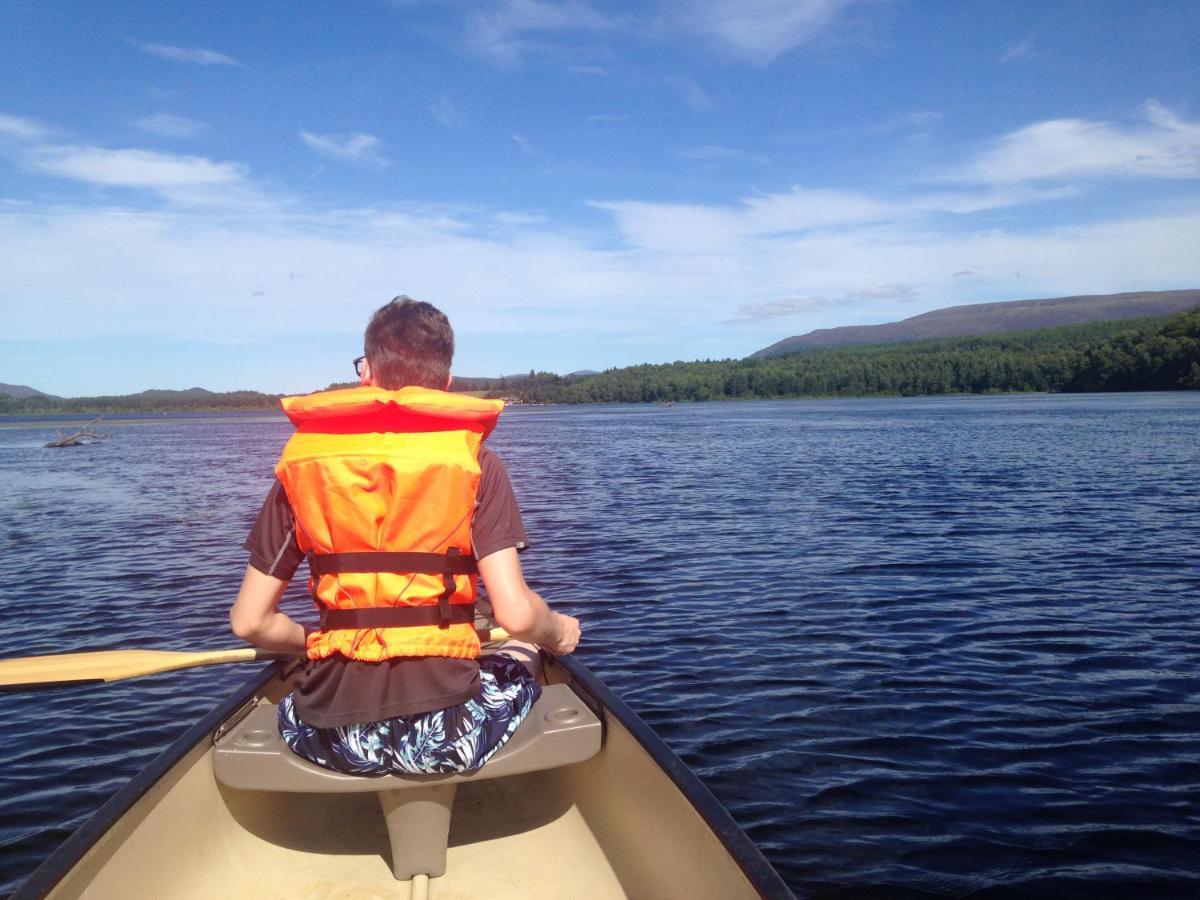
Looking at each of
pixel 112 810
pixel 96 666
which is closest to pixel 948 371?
pixel 96 666

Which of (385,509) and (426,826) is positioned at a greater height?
(385,509)

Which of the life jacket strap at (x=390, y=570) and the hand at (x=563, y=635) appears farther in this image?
the hand at (x=563, y=635)

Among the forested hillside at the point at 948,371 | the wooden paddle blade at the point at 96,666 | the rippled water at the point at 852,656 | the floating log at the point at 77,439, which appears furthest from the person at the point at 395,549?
the forested hillside at the point at 948,371

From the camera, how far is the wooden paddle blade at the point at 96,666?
466 cm

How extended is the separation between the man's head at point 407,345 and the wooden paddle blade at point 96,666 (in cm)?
184

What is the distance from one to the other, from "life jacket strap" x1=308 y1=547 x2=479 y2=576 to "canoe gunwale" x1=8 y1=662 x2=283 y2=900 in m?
1.14

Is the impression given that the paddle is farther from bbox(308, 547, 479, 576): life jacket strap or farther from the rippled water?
the rippled water

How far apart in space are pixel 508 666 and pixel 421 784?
68cm

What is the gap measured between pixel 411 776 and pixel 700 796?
3.47 feet

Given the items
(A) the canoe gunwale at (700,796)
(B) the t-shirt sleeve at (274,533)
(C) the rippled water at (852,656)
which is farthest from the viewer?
(C) the rippled water at (852,656)

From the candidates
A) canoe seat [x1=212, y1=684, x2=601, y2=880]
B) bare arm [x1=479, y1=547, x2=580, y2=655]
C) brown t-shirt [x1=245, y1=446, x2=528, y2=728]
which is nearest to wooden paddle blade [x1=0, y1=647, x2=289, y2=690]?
canoe seat [x1=212, y1=684, x2=601, y2=880]

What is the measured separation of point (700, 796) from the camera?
141 inches

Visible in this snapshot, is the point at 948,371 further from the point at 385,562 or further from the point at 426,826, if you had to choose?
the point at 385,562

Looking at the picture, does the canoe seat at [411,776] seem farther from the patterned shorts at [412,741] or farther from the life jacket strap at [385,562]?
the life jacket strap at [385,562]
